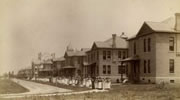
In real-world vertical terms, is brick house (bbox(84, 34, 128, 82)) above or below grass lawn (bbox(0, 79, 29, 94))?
above

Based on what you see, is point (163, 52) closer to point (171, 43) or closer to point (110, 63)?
point (171, 43)

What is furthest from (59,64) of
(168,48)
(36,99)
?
(36,99)

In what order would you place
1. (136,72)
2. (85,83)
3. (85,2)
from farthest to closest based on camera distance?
(136,72)
(85,83)
(85,2)

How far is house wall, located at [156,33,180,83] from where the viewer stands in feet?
51.8

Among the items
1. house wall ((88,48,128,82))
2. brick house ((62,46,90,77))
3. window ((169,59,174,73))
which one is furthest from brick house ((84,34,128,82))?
brick house ((62,46,90,77))

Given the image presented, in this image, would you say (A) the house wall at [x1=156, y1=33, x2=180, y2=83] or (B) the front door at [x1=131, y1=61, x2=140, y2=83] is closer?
(A) the house wall at [x1=156, y1=33, x2=180, y2=83]

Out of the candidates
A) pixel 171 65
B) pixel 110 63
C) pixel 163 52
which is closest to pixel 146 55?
pixel 163 52

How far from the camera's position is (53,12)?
26.5 feet

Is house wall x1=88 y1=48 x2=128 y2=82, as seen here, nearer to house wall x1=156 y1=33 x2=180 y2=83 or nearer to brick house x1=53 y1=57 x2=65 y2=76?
house wall x1=156 y1=33 x2=180 y2=83

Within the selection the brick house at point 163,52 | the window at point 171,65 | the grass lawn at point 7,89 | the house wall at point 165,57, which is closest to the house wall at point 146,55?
the brick house at point 163,52

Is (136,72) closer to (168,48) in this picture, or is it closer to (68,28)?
(168,48)

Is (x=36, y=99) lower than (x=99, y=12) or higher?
lower

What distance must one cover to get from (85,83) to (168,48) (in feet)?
15.9

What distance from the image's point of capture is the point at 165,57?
1620 centimetres
